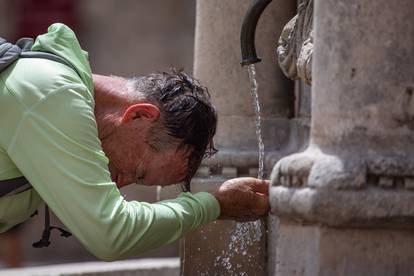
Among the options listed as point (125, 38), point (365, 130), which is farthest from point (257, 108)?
point (125, 38)

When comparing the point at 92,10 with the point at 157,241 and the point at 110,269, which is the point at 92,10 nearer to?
the point at 110,269

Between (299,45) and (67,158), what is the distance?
1.18 m

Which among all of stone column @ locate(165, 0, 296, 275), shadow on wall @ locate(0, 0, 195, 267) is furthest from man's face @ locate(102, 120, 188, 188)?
shadow on wall @ locate(0, 0, 195, 267)

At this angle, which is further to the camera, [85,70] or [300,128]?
[300,128]

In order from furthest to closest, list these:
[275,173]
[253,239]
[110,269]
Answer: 1. [110,269]
2. [253,239]
3. [275,173]

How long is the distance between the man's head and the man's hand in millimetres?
135

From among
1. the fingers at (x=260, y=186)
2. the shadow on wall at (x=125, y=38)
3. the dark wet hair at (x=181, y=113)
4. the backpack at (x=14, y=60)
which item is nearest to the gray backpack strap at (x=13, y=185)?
the backpack at (x=14, y=60)

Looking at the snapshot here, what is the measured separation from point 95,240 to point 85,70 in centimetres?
46

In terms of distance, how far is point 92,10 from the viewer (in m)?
12.8

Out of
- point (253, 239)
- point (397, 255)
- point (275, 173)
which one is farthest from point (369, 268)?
point (253, 239)

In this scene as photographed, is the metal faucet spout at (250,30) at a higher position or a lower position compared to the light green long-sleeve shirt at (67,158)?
higher

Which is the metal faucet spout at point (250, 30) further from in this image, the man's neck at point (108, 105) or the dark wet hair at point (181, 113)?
the man's neck at point (108, 105)

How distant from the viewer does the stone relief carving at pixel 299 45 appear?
4.38 meters

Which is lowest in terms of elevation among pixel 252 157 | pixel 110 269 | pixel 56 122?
pixel 110 269
